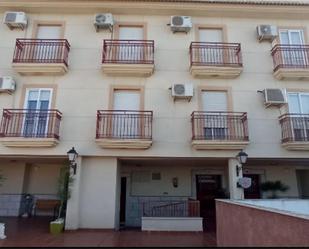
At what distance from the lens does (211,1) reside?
464 inches

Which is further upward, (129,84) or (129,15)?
(129,15)

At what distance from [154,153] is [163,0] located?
6422 millimetres

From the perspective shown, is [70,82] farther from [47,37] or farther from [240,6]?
[240,6]

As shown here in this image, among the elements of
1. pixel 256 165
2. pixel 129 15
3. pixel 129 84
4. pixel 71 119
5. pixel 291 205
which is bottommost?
pixel 291 205

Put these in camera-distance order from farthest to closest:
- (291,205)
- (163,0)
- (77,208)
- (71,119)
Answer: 1. (163,0)
2. (71,119)
3. (77,208)
4. (291,205)

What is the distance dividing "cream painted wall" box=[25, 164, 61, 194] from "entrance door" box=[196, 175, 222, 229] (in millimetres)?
7090

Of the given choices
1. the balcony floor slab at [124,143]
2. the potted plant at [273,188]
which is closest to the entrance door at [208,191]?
the potted plant at [273,188]

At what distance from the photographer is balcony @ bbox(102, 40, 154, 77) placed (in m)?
11.0

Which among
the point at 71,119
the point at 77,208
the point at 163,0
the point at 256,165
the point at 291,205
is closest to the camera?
the point at 291,205

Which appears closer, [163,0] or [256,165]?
[163,0]

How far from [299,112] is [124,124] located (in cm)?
706

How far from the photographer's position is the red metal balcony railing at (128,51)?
37.1ft

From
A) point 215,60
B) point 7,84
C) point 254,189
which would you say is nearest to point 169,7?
point 215,60

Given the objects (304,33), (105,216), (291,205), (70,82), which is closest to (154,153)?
(105,216)
